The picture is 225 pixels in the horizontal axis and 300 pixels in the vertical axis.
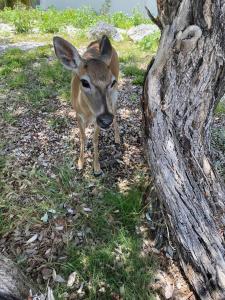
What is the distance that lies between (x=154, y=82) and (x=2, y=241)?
212 cm

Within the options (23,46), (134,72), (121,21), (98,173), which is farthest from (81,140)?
(121,21)

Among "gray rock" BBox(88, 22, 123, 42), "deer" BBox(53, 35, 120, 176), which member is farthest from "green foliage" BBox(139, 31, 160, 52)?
"deer" BBox(53, 35, 120, 176)

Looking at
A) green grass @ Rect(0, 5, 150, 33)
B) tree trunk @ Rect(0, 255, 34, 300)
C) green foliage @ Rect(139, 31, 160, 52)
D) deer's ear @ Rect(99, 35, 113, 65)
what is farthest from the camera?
green grass @ Rect(0, 5, 150, 33)

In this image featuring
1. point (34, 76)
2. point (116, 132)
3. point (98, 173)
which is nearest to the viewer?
point (98, 173)

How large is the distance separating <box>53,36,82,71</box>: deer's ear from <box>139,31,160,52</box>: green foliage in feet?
15.4

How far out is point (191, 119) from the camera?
138 inches

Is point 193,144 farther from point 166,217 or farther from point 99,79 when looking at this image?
point 99,79

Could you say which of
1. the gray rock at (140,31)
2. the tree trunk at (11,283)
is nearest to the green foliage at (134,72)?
the gray rock at (140,31)

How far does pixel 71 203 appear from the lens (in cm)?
450

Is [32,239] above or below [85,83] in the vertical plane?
below

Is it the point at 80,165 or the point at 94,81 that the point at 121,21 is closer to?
the point at 80,165

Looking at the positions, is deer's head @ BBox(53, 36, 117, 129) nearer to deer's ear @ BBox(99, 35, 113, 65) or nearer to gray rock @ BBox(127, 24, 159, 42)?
deer's ear @ BBox(99, 35, 113, 65)

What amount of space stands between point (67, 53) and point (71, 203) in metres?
1.63

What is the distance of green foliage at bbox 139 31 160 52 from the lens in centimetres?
908
